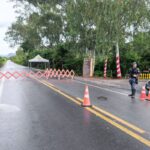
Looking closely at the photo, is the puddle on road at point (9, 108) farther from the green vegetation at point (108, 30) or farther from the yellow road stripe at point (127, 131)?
the green vegetation at point (108, 30)

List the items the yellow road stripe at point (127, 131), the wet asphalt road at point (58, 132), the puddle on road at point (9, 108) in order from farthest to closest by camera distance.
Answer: the puddle on road at point (9, 108)
the yellow road stripe at point (127, 131)
the wet asphalt road at point (58, 132)

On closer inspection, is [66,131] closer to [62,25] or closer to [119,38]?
[119,38]

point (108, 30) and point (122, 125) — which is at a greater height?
point (108, 30)

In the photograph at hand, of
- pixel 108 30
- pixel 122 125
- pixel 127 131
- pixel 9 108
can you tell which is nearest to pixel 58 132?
pixel 127 131

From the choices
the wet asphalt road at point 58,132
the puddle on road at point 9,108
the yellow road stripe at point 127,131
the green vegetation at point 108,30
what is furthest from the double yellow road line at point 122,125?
the green vegetation at point 108,30

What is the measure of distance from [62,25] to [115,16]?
1494cm

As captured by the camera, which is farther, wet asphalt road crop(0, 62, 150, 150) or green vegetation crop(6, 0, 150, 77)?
green vegetation crop(6, 0, 150, 77)

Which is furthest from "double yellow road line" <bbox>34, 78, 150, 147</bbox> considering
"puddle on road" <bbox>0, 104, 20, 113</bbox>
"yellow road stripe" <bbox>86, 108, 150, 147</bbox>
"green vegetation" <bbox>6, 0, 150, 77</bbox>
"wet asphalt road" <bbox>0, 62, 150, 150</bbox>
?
"green vegetation" <bbox>6, 0, 150, 77</bbox>

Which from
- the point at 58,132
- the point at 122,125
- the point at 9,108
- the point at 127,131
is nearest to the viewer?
the point at 58,132

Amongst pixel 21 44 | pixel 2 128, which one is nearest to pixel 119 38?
pixel 2 128

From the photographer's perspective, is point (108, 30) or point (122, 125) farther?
point (108, 30)

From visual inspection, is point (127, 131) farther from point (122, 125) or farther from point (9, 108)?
point (9, 108)

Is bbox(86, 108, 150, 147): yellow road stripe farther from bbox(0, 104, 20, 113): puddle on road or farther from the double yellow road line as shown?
bbox(0, 104, 20, 113): puddle on road

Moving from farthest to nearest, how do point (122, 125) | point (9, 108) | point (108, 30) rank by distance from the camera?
1. point (108, 30)
2. point (9, 108)
3. point (122, 125)
